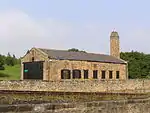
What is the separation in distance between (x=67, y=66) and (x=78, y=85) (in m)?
9.85

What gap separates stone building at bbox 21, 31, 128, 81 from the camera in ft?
144

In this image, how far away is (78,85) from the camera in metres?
35.2

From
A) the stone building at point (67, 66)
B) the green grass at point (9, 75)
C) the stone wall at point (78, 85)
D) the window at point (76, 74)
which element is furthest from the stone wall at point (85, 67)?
the green grass at point (9, 75)

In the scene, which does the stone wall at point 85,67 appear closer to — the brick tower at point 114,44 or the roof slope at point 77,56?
the roof slope at point 77,56

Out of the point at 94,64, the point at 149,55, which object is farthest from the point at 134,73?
the point at 94,64

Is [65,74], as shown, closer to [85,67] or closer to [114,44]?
[85,67]

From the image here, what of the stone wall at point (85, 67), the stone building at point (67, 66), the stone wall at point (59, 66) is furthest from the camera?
the stone building at point (67, 66)

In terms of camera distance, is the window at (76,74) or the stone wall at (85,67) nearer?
the stone wall at (85,67)

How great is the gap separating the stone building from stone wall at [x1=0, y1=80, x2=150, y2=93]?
23.4 ft

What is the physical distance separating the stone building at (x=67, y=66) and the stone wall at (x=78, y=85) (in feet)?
23.4

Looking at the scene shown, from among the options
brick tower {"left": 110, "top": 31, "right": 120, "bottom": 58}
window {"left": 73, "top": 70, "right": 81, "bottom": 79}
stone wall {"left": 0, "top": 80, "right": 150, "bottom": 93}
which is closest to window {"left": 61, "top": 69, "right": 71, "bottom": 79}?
window {"left": 73, "top": 70, "right": 81, "bottom": 79}

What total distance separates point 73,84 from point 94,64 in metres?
13.7

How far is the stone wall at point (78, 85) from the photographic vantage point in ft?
102

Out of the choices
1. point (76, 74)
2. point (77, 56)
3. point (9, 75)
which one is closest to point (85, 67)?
point (76, 74)
